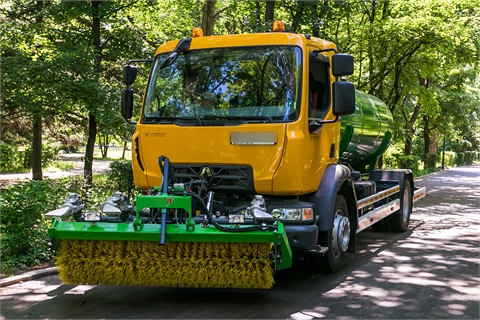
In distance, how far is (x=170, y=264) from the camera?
5.71 metres

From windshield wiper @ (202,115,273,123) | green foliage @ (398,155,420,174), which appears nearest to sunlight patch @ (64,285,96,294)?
windshield wiper @ (202,115,273,123)

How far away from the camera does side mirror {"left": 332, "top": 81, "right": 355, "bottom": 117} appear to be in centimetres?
675

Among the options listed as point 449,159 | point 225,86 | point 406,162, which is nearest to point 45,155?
point 406,162

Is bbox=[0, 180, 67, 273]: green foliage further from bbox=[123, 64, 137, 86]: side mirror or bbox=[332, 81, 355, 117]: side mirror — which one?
bbox=[332, 81, 355, 117]: side mirror

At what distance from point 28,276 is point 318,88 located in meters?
4.32

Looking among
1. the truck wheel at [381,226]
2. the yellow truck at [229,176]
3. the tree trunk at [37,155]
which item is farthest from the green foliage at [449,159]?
the yellow truck at [229,176]

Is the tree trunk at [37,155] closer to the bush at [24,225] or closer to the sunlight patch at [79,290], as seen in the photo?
the bush at [24,225]

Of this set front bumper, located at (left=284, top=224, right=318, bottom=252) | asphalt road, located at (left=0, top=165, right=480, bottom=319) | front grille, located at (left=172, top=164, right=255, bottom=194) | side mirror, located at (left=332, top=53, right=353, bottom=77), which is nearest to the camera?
asphalt road, located at (left=0, top=165, right=480, bottom=319)

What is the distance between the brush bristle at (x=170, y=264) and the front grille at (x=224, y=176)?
1139mm

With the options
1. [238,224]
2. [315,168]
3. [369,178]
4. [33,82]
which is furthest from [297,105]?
[33,82]

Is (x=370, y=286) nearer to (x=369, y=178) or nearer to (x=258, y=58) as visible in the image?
(x=258, y=58)

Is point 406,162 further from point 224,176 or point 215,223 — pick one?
point 215,223

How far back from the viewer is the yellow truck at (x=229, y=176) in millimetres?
5668

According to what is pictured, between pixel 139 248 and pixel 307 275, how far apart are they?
268cm
